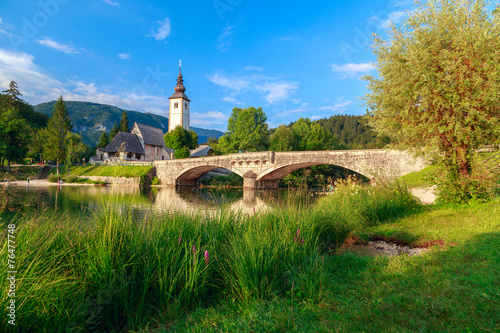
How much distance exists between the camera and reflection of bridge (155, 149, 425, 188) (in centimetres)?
2488

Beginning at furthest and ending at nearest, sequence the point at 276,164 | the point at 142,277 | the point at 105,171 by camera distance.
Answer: the point at 105,171
the point at 276,164
the point at 142,277

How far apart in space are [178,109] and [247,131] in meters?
31.3

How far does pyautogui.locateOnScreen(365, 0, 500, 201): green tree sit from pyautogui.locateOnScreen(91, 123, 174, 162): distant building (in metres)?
47.4

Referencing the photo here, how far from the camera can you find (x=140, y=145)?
57969 mm

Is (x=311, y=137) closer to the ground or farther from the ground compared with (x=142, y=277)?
farther from the ground

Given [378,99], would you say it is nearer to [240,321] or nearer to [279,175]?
[240,321]

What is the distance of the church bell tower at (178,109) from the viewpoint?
227ft

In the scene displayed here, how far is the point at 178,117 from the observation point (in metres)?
69.4

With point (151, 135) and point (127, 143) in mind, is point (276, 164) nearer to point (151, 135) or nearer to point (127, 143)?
point (127, 143)

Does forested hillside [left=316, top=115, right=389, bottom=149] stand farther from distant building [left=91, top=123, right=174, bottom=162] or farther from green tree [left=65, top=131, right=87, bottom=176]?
green tree [left=65, top=131, right=87, bottom=176]

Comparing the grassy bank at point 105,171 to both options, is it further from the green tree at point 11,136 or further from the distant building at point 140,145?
the green tree at point 11,136

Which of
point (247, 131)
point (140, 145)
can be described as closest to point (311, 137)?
point (247, 131)

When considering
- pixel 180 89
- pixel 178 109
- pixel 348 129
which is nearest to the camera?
pixel 178 109

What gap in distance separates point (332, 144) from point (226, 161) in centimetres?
2345
